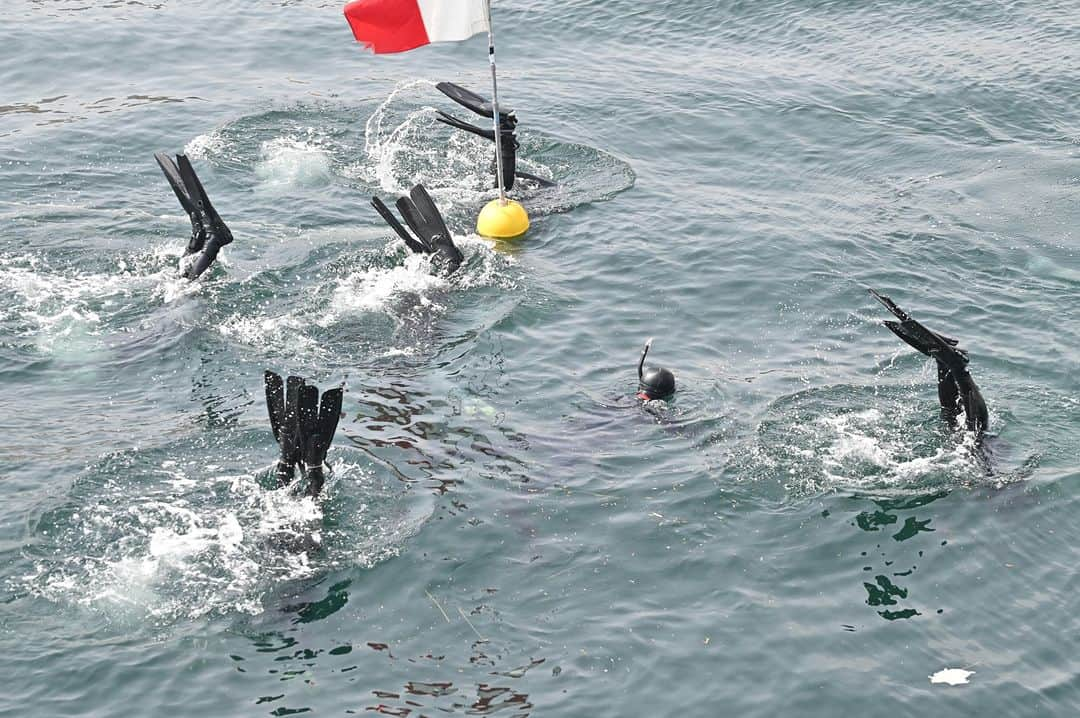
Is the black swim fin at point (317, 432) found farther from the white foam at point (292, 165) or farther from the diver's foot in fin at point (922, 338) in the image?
the white foam at point (292, 165)

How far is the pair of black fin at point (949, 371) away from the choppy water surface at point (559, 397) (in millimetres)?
333

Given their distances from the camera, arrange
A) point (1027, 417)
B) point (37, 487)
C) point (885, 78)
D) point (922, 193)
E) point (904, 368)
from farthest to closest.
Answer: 1. point (885, 78)
2. point (922, 193)
3. point (904, 368)
4. point (1027, 417)
5. point (37, 487)

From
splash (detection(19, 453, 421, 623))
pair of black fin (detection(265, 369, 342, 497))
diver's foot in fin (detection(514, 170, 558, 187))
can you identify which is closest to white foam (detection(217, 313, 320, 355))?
splash (detection(19, 453, 421, 623))

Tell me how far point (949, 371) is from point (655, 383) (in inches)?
122

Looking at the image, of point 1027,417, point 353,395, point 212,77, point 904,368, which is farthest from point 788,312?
point 212,77

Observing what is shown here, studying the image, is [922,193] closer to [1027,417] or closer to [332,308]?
[1027,417]

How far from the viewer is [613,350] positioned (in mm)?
15578

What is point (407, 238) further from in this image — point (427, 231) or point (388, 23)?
point (388, 23)

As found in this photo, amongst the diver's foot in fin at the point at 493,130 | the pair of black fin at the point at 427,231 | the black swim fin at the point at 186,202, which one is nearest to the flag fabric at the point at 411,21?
the diver's foot in fin at the point at 493,130

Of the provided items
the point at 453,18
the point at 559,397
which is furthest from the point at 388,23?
the point at 559,397

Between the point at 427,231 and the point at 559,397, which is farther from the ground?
the point at 427,231

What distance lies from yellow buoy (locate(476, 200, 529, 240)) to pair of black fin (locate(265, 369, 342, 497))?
658cm

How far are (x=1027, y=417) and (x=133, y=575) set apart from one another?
9383mm

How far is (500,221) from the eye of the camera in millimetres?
18000
